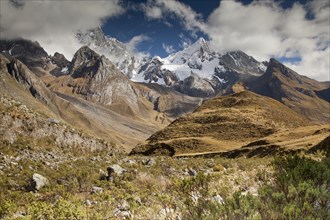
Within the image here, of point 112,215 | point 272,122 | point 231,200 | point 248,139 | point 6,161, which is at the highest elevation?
point 272,122

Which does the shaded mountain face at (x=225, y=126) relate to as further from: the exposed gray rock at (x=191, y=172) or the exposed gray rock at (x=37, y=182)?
the exposed gray rock at (x=37, y=182)

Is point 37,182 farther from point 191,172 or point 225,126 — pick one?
point 225,126

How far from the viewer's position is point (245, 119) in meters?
82.3

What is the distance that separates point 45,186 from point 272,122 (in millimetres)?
70183

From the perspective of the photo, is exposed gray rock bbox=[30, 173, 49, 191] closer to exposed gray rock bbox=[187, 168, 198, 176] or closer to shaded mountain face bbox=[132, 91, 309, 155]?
exposed gray rock bbox=[187, 168, 198, 176]

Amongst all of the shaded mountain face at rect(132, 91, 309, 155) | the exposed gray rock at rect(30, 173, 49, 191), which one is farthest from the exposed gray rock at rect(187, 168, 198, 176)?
the shaded mountain face at rect(132, 91, 309, 155)

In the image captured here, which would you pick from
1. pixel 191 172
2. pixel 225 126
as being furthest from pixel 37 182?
pixel 225 126

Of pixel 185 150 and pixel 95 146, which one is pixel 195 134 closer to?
pixel 185 150

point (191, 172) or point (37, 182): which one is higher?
point (191, 172)

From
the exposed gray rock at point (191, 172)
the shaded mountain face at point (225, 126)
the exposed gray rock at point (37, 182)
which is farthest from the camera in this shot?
the shaded mountain face at point (225, 126)

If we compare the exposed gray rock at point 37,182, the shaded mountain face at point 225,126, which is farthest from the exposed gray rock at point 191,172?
the shaded mountain face at point 225,126

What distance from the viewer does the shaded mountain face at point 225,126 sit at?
73500 millimetres

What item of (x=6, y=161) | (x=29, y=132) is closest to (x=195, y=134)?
(x=29, y=132)

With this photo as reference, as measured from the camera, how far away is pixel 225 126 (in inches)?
3214
